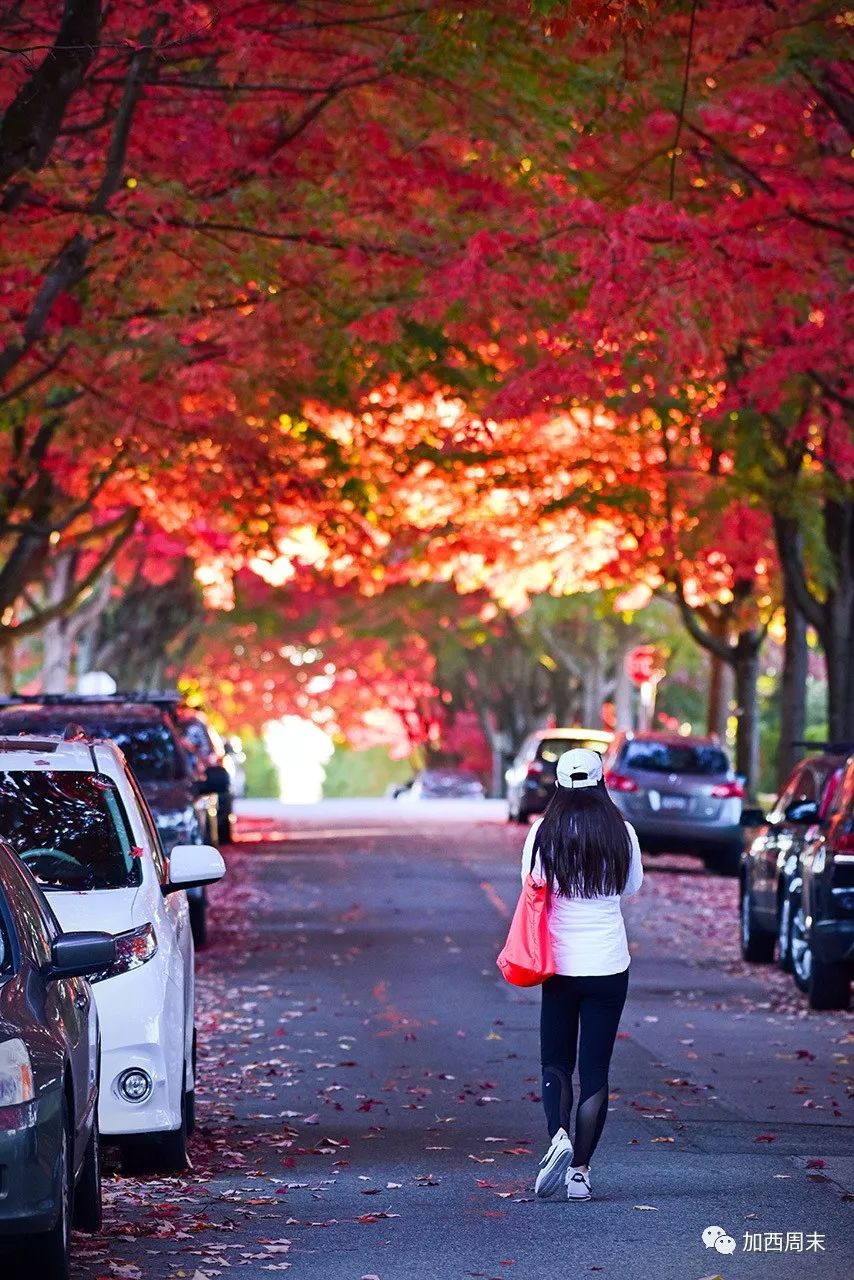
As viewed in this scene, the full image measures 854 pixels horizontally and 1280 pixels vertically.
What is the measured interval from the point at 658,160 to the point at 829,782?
20.8 feet

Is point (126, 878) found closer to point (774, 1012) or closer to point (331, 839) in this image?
point (774, 1012)

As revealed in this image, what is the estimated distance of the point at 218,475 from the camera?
31.8 m

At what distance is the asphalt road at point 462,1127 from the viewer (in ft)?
27.9

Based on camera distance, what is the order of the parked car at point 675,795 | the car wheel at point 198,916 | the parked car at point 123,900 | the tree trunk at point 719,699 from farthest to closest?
the tree trunk at point 719,699
the parked car at point 675,795
the car wheel at point 198,916
the parked car at point 123,900

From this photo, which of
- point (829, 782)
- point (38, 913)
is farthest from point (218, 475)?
point (38, 913)

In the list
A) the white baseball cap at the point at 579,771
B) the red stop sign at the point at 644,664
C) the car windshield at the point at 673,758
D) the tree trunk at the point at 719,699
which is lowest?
the car windshield at the point at 673,758

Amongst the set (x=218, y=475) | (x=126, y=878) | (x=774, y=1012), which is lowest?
(x=774, y=1012)

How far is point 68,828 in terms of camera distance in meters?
10.5

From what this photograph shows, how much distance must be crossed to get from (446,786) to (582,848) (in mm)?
59260

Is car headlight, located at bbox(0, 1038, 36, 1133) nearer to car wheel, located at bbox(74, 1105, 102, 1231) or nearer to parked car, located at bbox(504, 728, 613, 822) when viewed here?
car wheel, located at bbox(74, 1105, 102, 1231)

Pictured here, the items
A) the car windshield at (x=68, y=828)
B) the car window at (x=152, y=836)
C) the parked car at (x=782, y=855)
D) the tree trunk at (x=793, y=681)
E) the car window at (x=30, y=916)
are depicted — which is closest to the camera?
the car window at (x=30, y=916)

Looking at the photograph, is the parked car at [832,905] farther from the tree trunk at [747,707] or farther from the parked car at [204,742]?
the tree trunk at [747,707]

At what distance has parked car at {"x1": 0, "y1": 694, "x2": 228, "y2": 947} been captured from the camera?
19062 millimetres

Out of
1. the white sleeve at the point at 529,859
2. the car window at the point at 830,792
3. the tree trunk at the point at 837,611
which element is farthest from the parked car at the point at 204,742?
the white sleeve at the point at 529,859
